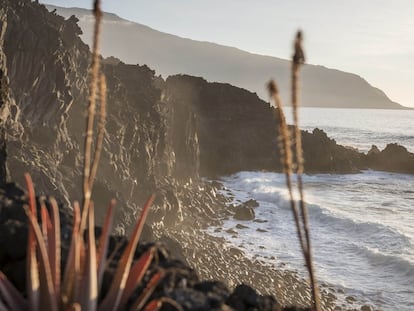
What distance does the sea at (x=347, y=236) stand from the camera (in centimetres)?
2130

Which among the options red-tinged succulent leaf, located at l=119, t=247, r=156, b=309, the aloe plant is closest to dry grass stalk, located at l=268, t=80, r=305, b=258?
the aloe plant

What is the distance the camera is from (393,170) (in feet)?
218

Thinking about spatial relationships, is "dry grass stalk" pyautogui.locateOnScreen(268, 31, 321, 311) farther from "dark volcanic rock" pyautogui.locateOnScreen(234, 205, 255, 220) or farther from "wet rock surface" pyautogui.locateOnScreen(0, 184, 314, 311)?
"dark volcanic rock" pyautogui.locateOnScreen(234, 205, 255, 220)

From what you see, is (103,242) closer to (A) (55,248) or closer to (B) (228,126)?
(A) (55,248)

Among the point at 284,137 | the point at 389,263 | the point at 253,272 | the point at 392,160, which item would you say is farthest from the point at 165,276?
the point at 392,160

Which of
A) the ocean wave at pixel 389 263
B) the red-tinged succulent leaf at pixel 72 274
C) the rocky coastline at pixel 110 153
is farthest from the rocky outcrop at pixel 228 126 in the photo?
the red-tinged succulent leaf at pixel 72 274

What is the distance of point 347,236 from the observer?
29406mm

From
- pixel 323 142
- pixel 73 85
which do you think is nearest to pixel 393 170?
pixel 323 142

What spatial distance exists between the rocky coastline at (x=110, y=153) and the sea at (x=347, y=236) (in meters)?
1.82

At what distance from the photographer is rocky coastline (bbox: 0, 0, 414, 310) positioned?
10695 millimetres

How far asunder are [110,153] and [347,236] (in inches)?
617

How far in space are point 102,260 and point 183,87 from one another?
6733cm

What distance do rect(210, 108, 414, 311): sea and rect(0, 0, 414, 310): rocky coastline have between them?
1.82 metres

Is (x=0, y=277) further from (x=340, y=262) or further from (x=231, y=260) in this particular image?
(x=340, y=262)
